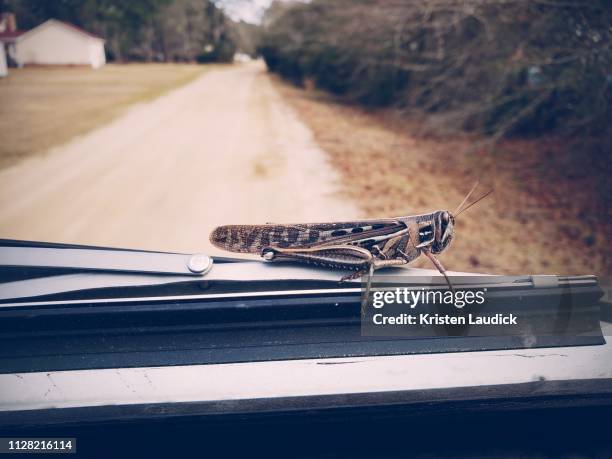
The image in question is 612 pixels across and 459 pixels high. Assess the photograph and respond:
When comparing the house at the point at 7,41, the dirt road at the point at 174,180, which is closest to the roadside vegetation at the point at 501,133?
the dirt road at the point at 174,180

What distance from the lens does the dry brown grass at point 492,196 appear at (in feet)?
12.9

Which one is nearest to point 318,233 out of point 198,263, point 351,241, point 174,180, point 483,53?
point 351,241

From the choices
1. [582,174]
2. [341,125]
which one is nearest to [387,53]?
[341,125]

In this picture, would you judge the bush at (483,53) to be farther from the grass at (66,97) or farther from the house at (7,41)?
the house at (7,41)

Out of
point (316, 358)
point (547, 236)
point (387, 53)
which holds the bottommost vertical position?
point (547, 236)

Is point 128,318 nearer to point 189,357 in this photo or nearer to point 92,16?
point 189,357

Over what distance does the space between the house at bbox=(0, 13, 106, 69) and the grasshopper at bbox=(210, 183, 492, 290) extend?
71 centimetres

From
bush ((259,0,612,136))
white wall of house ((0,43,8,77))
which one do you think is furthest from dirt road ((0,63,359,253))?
bush ((259,0,612,136))

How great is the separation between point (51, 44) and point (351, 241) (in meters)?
1.02

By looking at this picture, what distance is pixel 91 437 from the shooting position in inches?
41.4

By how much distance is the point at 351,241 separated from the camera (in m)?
1.24

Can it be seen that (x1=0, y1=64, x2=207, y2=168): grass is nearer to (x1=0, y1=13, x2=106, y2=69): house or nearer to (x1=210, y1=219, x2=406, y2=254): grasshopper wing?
(x1=0, y1=13, x2=106, y2=69): house

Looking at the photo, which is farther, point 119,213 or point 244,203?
point 244,203

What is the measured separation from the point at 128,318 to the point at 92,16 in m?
0.92
